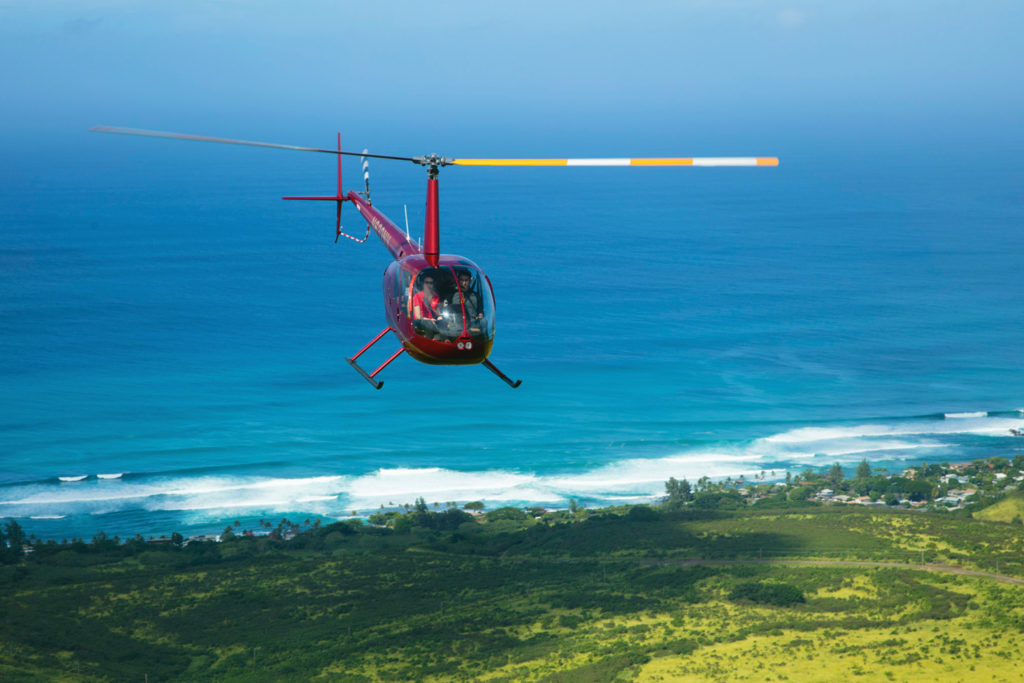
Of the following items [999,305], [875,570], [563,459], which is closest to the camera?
[875,570]

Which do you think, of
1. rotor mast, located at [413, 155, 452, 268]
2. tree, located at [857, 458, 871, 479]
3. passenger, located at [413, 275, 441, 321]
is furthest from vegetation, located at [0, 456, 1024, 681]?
rotor mast, located at [413, 155, 452, 268]

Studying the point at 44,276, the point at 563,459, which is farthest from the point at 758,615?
the point at 44,276

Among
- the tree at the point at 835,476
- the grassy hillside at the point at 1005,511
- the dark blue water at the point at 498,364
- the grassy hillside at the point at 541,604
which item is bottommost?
the grassy hillside at the point at 541,604

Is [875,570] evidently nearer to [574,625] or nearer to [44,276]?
[574,625]

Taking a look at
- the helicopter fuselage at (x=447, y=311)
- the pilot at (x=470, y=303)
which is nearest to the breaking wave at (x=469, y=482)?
the helicopter fuselage at (x=447, y=311)

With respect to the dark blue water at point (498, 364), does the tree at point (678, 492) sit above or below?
below

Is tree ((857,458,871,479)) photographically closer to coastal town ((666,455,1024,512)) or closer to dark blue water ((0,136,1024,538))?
coastal town ((666,455,1024,512))

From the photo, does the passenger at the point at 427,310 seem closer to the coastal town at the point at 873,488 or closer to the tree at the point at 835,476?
the coastal town at the point at 873,488

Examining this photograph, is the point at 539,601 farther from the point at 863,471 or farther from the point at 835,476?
the point at 863,471
